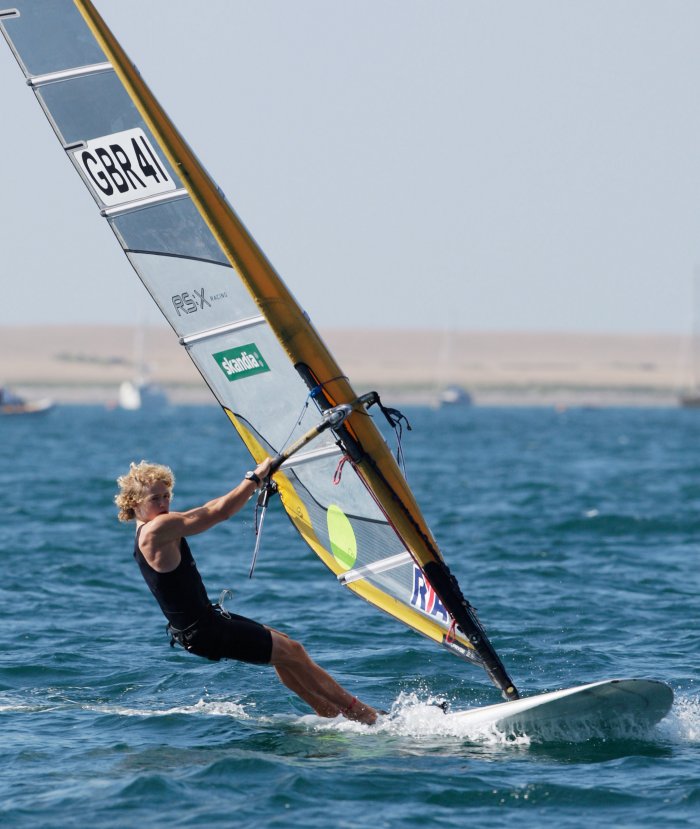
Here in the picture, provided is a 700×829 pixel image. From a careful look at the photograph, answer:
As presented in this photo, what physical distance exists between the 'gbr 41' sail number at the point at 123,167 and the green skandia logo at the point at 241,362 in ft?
3.15

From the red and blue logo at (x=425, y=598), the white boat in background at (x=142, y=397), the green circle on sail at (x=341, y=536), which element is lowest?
the white boat in background at (x=142, y=397)

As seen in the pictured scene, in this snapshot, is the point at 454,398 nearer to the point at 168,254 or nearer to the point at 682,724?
the point at 682,724

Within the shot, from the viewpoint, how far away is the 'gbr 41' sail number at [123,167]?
7.29 metres

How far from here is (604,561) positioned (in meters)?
14.3

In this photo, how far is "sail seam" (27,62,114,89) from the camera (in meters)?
7.22

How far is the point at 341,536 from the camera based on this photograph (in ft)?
26.0

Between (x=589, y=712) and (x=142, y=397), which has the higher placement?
(x=589, y=712)

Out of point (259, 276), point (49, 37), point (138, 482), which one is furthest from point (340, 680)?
point (49, 37)

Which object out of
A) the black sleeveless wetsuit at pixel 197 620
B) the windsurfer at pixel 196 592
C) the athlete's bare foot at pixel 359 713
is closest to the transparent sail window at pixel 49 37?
the windsurfer at pixel 196 592

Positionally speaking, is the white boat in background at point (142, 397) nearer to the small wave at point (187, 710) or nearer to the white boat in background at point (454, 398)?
the white boat in background at point (454, 398)

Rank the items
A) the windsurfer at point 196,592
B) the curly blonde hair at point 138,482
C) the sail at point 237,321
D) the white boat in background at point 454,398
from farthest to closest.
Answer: the white boat in background at point 454,398 < the sail at point 237,321 < the curly blonde hair at point 138,482 < the windsurfer at point 196,592

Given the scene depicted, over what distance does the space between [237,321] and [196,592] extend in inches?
59.2

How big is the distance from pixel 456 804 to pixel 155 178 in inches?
140

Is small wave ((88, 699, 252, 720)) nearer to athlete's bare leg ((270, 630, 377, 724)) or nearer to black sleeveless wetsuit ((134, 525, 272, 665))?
athlete's bare leg ((270, 630, 377, 724))
